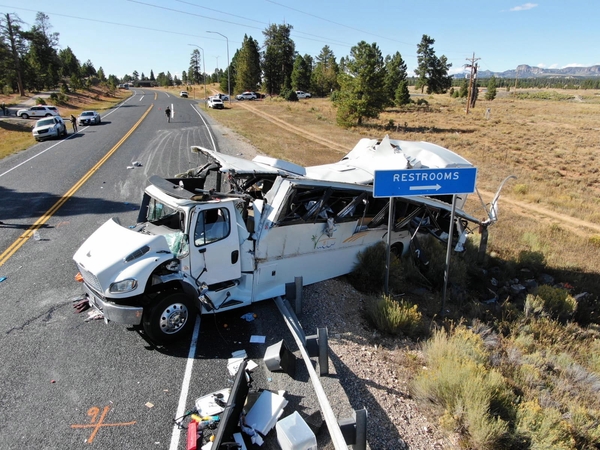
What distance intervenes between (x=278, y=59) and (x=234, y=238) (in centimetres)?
8720

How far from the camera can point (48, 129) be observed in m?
26.6

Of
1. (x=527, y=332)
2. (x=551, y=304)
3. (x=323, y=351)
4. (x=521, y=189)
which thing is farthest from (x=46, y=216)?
(x=521, y=189)

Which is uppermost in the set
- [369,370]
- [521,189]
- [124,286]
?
[124,286]

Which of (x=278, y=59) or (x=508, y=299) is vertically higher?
(x=278, y=59)

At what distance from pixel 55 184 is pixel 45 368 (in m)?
13.0

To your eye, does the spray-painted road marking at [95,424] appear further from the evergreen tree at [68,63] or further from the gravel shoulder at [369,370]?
the evergreen tree at [68,63]

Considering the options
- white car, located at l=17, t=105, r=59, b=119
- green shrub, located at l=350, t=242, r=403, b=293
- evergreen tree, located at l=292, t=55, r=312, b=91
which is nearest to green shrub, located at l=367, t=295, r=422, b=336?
green shrub, located at l=350, t=242, r=403, b=293

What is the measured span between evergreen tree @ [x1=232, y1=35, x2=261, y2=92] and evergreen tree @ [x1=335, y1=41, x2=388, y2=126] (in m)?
45.4

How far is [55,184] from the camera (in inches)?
654

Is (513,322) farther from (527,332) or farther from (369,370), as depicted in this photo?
(369,370)

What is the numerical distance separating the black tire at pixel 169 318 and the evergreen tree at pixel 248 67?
266 feet

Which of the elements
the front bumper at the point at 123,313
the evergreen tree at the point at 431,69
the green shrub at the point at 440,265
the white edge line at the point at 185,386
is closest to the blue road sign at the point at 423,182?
the green shrub at the point at 440,265

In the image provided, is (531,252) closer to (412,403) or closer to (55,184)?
(412,403)

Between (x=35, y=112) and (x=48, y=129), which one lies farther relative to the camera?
(x=35, y=112)
